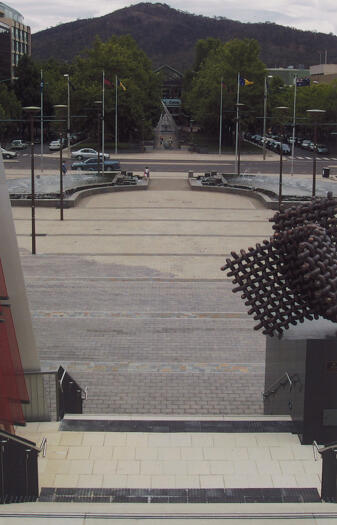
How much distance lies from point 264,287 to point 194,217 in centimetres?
2172

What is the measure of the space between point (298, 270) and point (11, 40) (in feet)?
301


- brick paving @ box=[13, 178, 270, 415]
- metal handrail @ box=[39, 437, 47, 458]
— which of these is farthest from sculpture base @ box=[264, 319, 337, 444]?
metal handrail @ box=[39, 437, 47, 458]

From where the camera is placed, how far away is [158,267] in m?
20.5

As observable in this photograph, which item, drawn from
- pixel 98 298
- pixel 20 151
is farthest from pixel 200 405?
pixel 20 151

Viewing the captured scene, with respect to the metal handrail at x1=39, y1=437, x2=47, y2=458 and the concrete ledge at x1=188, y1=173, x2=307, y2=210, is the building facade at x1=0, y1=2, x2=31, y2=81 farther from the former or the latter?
the metal handrail at x1=39, y1=437, x2=47, y2=458

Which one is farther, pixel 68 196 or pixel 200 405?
pixel 68 196

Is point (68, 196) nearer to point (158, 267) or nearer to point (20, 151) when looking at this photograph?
point (158, 267)

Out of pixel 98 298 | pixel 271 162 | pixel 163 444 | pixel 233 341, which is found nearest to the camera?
pixel 163 444

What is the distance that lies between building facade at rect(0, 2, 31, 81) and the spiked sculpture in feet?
245

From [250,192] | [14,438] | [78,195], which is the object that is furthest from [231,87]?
[14,438]

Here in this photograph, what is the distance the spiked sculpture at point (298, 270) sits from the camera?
827 cm

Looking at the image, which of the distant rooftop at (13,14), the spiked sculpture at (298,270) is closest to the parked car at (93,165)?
the spiked sculpture at (298,270)

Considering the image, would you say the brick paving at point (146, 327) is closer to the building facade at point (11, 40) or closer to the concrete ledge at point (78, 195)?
the concrete ledge at point (78, 195)

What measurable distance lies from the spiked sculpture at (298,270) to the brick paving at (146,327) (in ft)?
7.63
